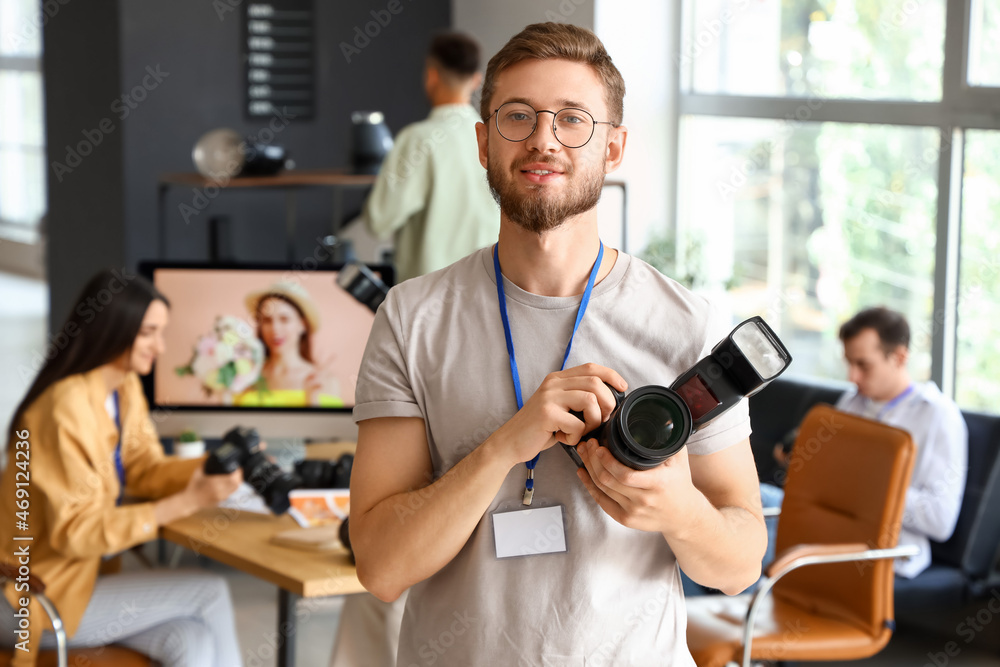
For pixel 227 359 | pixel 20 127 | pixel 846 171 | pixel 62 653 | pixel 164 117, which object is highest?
pixel 20 127

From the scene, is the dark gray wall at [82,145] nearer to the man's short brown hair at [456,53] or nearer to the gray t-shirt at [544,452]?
the man's short brown hair at [456,53]

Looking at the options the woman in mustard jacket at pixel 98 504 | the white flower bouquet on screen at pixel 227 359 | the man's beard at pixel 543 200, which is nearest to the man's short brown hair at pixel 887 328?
the white flower bouquet on screen at pixel 227 359

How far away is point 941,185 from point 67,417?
3.07 metres

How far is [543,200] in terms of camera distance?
119cm

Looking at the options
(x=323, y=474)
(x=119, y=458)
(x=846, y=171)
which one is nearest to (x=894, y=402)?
(x=846, y=171)

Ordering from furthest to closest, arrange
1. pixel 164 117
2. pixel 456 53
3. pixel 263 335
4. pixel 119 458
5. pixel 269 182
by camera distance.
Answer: pixel 164 117
pixel 269 182
pixel 456 53
pixel 263 335
pixel 119 458

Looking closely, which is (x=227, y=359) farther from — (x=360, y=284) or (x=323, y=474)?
(x=360, y=284)

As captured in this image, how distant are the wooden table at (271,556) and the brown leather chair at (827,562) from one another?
943mm

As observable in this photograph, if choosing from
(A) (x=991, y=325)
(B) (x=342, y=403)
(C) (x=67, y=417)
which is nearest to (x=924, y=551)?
(A) (x=991, y=325)

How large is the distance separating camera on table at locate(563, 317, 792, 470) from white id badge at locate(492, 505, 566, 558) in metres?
0.12

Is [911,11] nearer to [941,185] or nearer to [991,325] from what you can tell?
[941,185]

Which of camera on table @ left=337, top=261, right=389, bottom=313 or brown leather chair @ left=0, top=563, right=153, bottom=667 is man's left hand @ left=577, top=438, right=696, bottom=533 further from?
brown leather chair @ left=0, top=563, right=153, bottom=667

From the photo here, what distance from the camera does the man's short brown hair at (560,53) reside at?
1202 mm

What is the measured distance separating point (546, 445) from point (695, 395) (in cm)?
17
